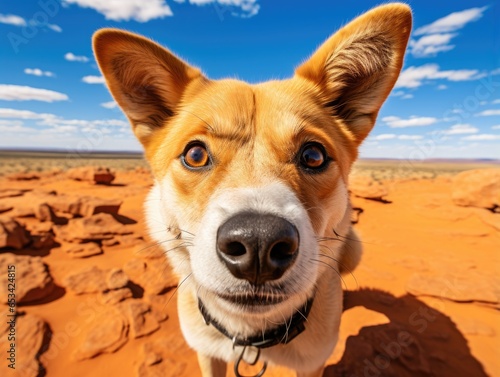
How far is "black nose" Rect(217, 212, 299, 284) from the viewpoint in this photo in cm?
130

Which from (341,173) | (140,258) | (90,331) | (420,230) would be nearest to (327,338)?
(341,173)

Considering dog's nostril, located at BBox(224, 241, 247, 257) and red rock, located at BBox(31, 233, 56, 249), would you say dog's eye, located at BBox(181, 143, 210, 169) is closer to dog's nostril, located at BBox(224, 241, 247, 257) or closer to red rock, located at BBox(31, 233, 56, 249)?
dog's nostril, located at BBox(224, 241, 247, 257)

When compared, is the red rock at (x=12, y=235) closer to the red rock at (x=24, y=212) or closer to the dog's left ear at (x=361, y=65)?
the red rock at (x=24, y=212)

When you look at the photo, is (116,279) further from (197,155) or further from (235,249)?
(235,249)

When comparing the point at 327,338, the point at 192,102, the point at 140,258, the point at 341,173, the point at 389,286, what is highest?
the point at 192,102

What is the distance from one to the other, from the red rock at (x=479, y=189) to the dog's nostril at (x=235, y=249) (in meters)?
10.5

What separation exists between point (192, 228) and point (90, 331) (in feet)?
9.23

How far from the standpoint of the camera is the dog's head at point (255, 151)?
57.1 inches

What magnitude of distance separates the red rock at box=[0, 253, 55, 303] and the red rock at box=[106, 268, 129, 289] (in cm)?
82

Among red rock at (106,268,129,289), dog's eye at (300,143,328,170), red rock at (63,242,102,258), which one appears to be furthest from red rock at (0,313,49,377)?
dog's eye at (300,143,328,170)

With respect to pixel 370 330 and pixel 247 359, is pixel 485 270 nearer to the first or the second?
pixel 370 330

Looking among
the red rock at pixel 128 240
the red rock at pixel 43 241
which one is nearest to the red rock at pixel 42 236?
the red rock at pixel 43 241

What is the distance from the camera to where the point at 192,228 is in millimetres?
1855

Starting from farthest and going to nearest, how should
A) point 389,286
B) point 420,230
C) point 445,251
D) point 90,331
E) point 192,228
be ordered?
point 420,230, point 445,251, point 389,286, point 90,331, point 192,228
